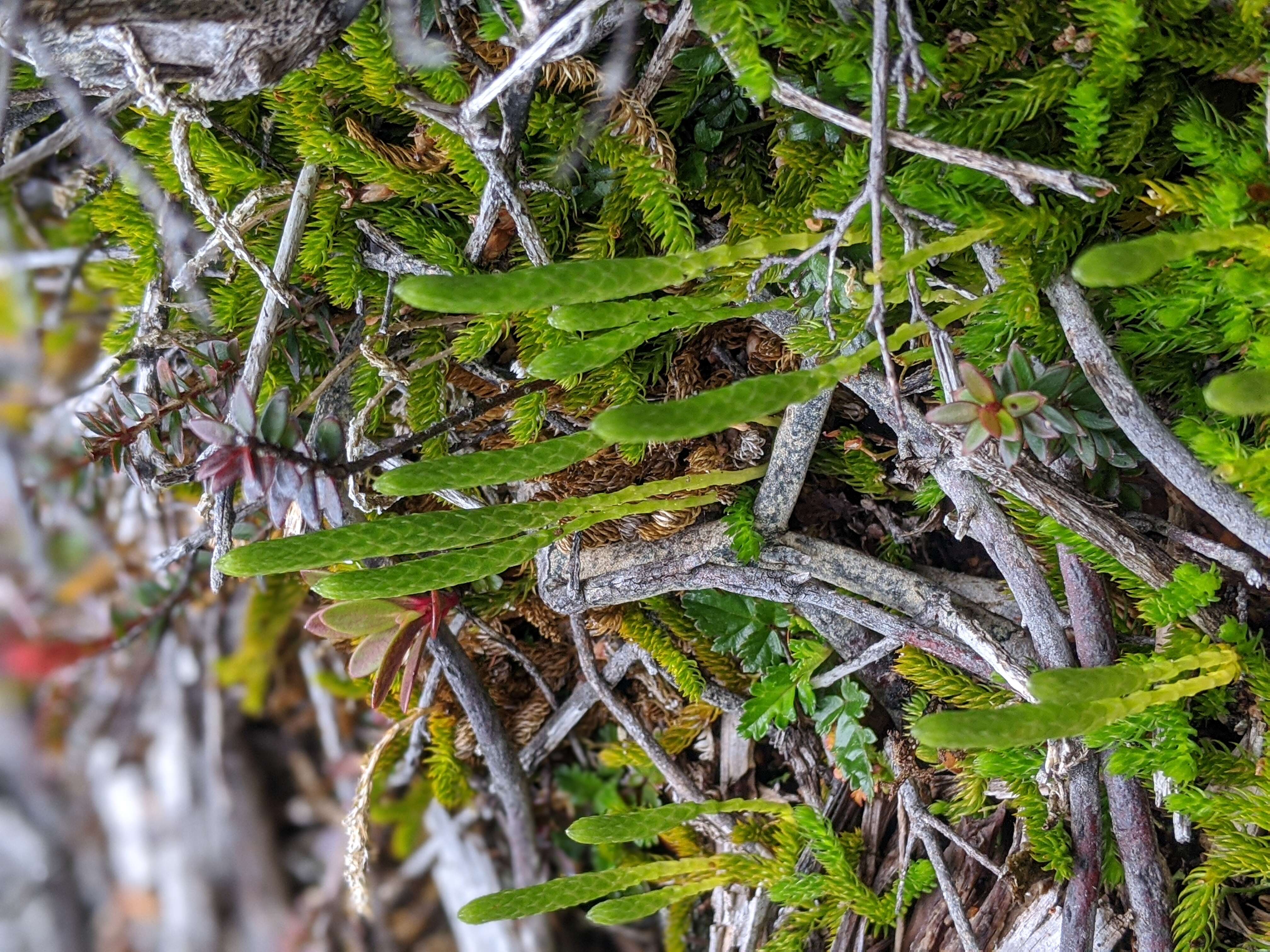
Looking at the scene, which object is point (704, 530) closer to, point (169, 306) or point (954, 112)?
point (954, 112)

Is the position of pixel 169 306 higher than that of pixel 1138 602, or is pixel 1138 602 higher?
pixel 169 306

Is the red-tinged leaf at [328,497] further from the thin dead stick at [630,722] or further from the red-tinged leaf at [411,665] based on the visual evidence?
the thin dead stick at [630,722]

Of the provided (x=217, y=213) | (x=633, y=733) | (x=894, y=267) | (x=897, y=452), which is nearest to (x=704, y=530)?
(x=897, y=452)

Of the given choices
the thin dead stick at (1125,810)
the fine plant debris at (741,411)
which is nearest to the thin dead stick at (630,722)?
the fine plant debris at (741,411)

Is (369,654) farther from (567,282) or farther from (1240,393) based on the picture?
(1240,393)

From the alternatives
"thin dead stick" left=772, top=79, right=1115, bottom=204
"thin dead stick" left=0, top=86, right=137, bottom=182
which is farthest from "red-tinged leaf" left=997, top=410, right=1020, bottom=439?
"thin dead stick" left=0, top=86, right=137, bottom=182

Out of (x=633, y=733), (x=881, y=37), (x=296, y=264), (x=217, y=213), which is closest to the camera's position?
(x=881, y=37)
